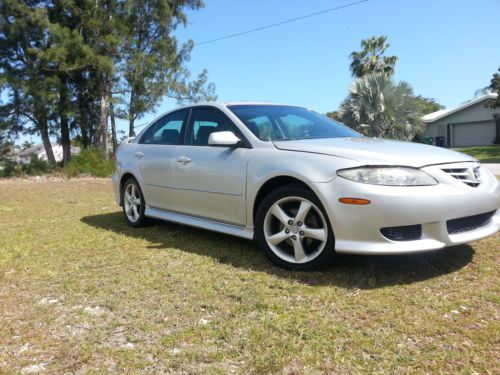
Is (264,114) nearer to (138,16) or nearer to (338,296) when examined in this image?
(338,296)

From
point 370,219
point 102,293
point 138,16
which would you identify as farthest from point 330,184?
point 138,16

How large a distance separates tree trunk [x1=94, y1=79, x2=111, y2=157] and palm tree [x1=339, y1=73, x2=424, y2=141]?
10.7 meters

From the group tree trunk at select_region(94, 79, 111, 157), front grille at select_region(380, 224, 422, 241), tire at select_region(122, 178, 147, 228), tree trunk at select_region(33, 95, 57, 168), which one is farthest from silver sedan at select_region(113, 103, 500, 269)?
tree trunk at select_region(33, 95, 57, 168)

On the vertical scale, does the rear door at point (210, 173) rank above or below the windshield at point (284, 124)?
below

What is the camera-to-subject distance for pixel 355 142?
12.3 feet

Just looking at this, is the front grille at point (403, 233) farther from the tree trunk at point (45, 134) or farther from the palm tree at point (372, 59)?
the palm tree at point (372, 59)

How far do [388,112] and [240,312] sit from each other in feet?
55.8

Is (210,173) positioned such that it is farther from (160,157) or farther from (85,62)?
(85,62)

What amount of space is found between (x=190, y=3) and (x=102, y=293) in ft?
66.5

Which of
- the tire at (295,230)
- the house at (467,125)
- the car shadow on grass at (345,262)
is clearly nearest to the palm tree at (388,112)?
the car shadow on grass at (345,262)

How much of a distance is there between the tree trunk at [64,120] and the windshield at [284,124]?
15.9 metres

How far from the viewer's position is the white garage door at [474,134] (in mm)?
34281

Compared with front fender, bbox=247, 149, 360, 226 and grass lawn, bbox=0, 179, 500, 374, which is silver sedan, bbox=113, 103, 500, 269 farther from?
grass lawn, bbox=0, 179, 500, 374

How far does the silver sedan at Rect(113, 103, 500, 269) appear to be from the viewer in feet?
10.3
